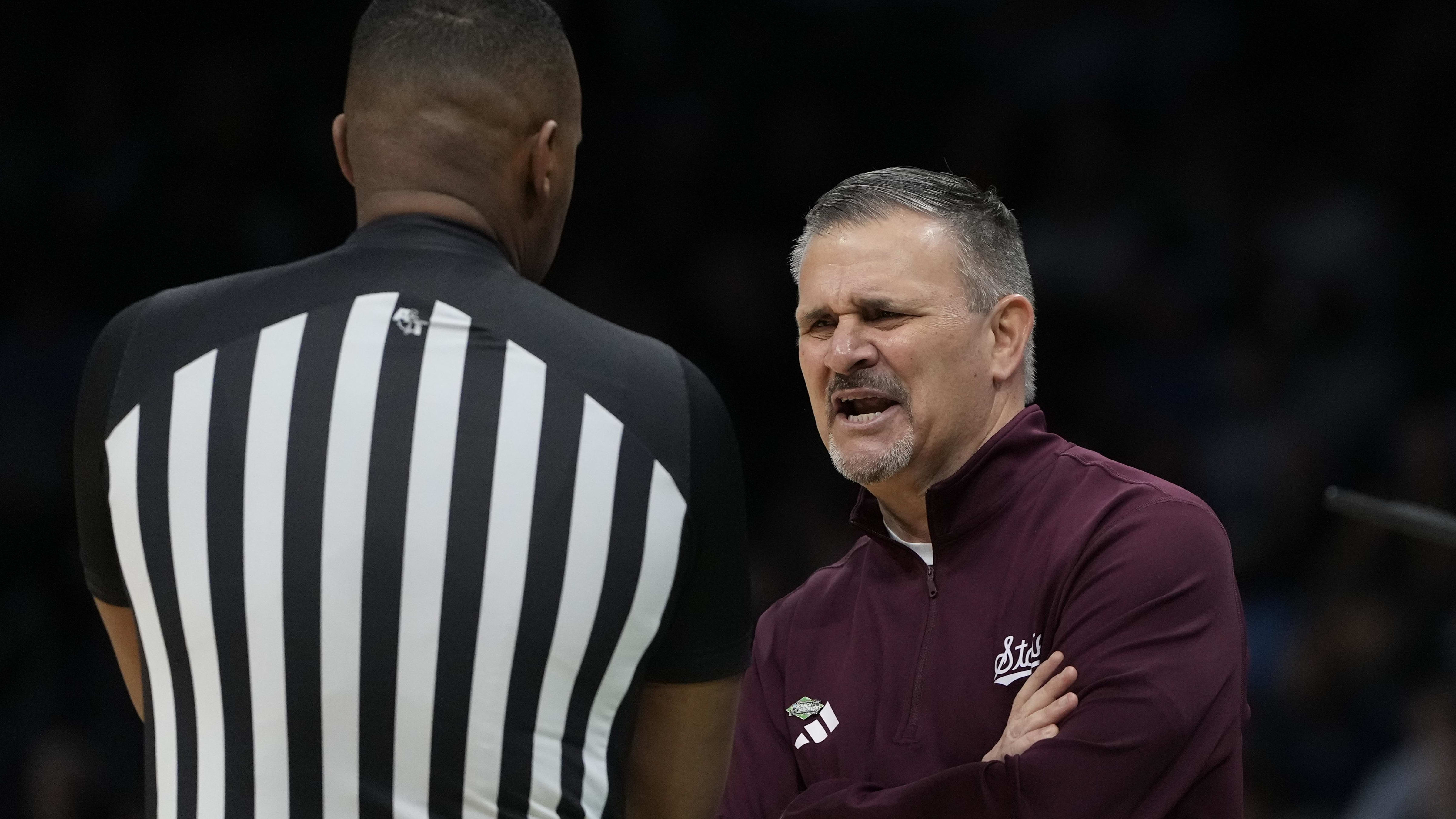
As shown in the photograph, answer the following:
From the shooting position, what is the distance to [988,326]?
2611 millimetres

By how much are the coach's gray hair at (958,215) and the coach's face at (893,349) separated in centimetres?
2

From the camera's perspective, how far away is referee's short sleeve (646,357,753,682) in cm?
187

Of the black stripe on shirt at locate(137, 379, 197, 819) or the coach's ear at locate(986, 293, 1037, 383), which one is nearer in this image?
the black stripe on shirt at locate(137, 379, 197, 819)

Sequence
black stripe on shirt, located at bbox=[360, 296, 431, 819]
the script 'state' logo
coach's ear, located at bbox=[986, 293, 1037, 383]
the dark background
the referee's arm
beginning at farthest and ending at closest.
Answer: the dark background < coach's ear, located at bbox=[986, 293, 1037, 383] < the script 'state' logo < the referee's arm < black stripe on shirt, located at bbox=[360, 296, 431, 819]

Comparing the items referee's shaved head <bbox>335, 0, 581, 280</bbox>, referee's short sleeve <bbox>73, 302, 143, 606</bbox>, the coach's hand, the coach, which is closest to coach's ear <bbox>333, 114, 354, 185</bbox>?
referee's shaved head <bbox>335, 0, 581, 280</bbox>

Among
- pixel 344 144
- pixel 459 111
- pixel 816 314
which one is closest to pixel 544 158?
pixel 459 111

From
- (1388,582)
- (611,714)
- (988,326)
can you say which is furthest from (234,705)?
(1388,582)

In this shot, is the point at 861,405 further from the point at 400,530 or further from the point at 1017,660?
the point at 400,530

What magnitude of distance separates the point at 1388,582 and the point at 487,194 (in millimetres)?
4748

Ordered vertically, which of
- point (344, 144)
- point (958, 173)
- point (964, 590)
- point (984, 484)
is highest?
point (344, 144)

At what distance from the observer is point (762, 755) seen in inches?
103

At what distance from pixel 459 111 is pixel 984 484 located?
1.07 meters

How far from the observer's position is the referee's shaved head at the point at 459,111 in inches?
74.7

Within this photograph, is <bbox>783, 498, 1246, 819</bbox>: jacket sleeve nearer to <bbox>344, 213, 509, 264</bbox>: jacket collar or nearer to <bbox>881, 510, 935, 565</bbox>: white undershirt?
<bbox>881, 510, 935, 565</bbox>: white undershirt
